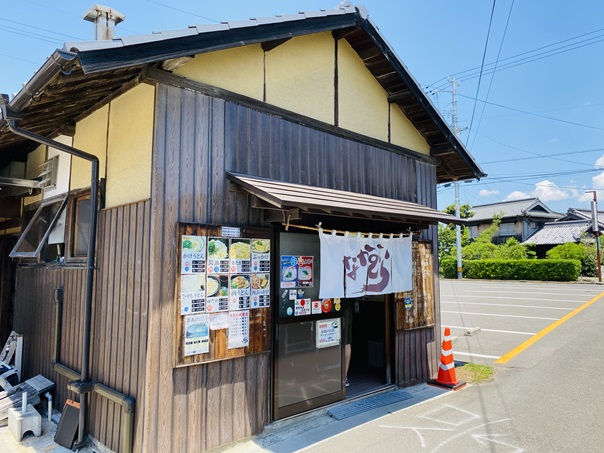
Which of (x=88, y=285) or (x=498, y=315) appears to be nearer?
(x=88, y=285)

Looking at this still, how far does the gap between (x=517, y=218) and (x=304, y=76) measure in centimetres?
3908

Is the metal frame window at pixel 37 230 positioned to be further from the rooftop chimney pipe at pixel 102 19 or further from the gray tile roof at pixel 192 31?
the gray tile roof at pixel 192 31

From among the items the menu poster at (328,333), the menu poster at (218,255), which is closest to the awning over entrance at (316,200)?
the menu poster at (218,255)

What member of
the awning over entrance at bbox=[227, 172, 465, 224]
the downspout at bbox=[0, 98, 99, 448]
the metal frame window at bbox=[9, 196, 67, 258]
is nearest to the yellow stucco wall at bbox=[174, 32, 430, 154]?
the awning over entrance at bbox=[227, 172, 465, 224]

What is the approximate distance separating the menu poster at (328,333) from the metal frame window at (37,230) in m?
4.63

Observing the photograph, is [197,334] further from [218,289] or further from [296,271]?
[296,271]

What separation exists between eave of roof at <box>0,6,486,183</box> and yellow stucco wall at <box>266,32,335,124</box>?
1.35 feet

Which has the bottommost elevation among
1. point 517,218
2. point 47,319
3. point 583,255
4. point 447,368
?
point 447,368

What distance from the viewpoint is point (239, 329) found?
446 centimetres

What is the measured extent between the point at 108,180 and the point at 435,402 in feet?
18.7

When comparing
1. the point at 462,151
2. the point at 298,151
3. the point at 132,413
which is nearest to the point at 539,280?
the point at 462,151

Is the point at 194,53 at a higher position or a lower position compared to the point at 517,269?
higher

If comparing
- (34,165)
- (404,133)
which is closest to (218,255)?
(404,133)

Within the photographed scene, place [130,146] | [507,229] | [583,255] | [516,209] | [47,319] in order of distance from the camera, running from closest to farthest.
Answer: [130,146] → [47,319] → [583,255] → [507,229] → [516,209]
